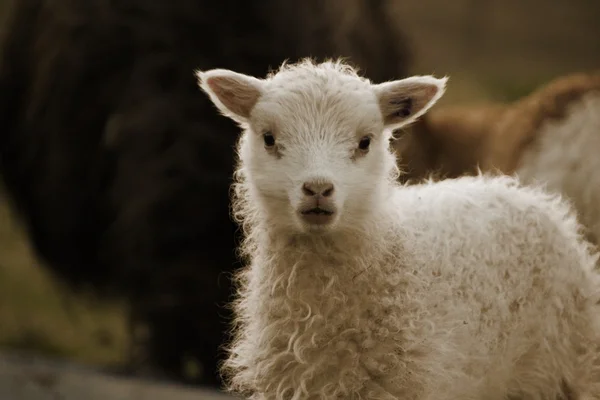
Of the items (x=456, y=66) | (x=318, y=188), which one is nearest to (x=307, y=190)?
(x=318, y=188)

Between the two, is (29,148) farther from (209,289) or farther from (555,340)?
(555,340)

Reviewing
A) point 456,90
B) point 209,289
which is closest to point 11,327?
point 209,289

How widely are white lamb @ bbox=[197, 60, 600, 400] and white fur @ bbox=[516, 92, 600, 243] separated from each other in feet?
6.18

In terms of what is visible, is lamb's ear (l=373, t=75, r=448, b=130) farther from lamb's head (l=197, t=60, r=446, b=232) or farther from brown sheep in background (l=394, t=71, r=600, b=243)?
brown sheep in background (l=394, t=71, r=600, b=243)

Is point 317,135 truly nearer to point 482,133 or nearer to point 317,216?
point 317,216

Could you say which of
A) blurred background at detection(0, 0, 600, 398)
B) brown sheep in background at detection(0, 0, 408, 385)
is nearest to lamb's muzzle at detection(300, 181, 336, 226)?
brown sheep in background at detection(0, 0, 408, 385)

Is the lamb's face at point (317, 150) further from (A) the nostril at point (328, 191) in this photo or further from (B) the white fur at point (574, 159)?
(B) the white fur at point (574, 159)

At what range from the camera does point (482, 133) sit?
8.31m

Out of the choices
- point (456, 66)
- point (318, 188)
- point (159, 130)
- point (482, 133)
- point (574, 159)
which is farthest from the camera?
point (456, 66)

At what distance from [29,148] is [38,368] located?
199cm

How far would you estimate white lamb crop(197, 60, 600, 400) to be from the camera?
368 cm

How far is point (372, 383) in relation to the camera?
3.65m

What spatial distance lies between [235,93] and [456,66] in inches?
375

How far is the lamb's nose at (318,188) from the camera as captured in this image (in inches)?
137
